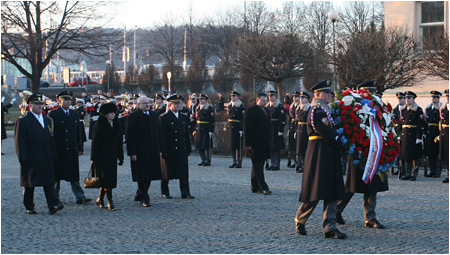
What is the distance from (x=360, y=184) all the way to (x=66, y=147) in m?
5.25

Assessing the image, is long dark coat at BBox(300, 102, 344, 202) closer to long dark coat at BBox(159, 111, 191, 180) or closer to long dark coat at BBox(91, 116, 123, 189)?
long dark coat at BBox(91, 116, 123, 189)

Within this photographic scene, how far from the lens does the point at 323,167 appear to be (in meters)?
9.36

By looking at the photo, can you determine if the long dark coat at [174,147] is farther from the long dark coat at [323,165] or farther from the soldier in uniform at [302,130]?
the soldier in uniform at [302,130]

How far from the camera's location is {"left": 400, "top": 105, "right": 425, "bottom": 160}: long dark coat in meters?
16.4

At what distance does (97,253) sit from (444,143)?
986 centimetres

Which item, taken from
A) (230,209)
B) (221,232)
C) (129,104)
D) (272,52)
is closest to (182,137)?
(230,209)

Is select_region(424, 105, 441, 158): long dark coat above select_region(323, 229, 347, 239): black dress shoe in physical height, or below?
above

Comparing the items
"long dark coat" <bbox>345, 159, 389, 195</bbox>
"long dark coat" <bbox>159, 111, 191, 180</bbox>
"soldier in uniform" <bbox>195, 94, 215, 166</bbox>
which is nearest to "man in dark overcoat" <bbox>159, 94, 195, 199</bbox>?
"long dark coat" <bbox>159, 111, 191, 180</bbox>

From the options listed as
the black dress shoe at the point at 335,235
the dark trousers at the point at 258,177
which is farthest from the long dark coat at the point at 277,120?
the black dress shoe at the point at 335,235

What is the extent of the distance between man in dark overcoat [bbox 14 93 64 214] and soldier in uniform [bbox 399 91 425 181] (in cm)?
806

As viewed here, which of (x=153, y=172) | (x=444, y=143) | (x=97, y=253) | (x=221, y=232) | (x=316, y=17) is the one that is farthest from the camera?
(x=316, y=17)

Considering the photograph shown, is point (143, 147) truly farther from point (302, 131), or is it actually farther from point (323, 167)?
point (302, 131)

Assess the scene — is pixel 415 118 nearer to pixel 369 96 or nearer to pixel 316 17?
pixel 369 96

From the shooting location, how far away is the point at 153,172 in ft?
41.4
